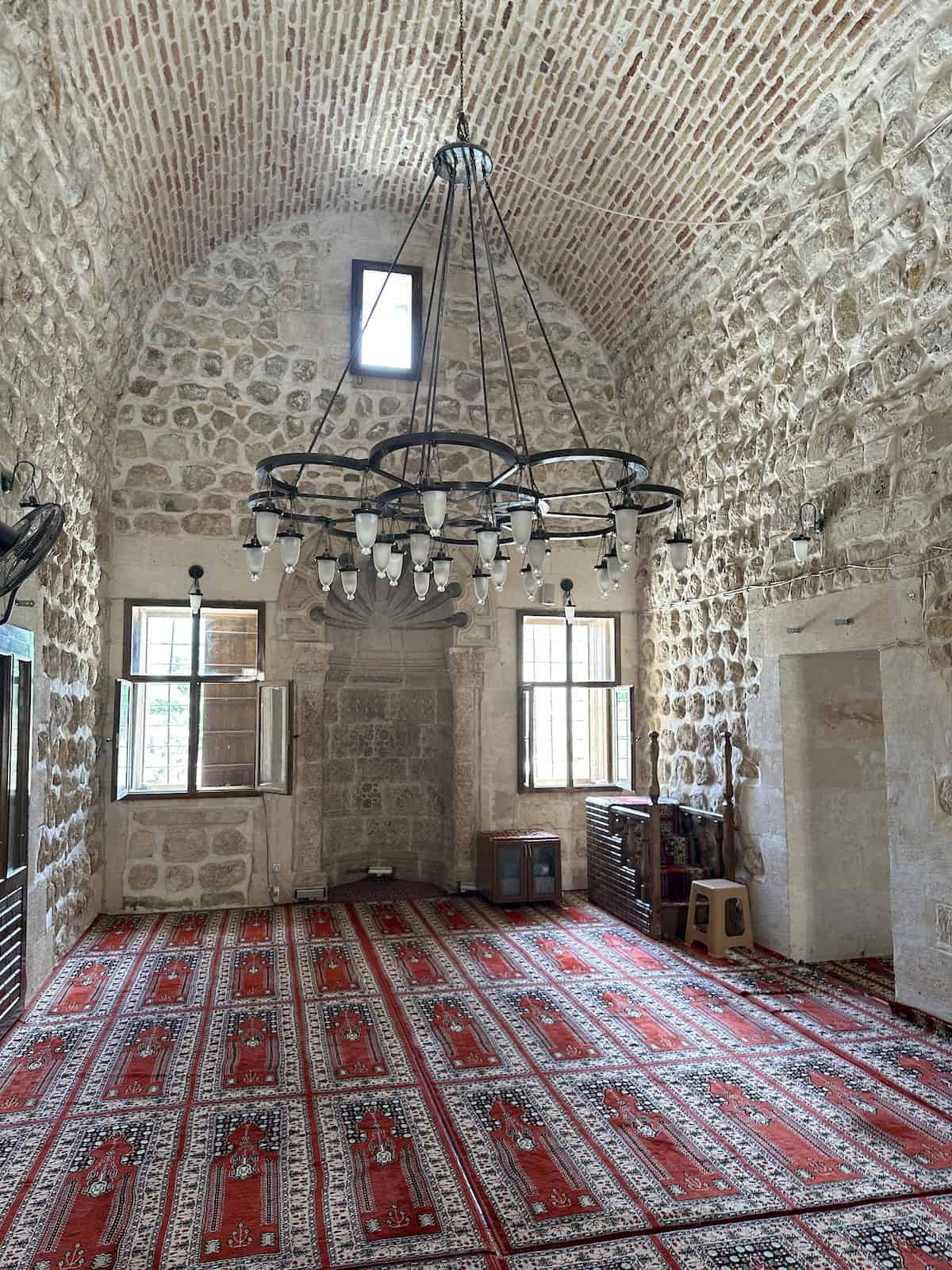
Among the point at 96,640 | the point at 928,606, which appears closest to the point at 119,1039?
the point at 96,640

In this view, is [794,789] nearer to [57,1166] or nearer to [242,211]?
[57,1166]

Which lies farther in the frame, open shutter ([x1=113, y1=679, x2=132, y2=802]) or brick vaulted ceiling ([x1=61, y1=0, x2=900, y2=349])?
open shutter ([x1=113, y1=679, x2=132, y2=802])

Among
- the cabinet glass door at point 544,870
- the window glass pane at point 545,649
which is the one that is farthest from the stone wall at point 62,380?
the window glass pane at point 545,649

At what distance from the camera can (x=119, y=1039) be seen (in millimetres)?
4254

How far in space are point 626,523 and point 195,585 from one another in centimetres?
440

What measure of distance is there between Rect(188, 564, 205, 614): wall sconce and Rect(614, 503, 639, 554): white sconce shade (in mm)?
4233

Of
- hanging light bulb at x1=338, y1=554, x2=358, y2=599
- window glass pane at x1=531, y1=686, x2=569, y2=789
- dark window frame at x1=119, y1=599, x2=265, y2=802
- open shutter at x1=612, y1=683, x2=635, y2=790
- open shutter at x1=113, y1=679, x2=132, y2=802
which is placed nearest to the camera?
hanging light bulb at x1=338, y1=554, x2=358, y2=599

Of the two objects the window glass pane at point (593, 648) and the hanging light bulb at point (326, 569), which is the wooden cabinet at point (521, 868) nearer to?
the window glass pane at point (593, 648)

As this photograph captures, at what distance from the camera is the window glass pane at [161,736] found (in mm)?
7012

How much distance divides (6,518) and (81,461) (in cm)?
172

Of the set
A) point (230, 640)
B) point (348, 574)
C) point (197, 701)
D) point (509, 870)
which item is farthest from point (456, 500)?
point (509, 870)

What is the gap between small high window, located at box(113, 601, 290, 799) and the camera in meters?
6.91

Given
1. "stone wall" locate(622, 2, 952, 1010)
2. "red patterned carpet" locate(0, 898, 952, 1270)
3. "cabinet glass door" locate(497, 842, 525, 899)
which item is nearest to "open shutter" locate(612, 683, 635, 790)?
"stone wall" locate(622, 2, 952, 1010)

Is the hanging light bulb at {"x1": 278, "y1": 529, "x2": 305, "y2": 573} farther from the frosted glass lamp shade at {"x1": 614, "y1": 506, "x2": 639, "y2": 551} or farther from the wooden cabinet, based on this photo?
the wooden cabinet
